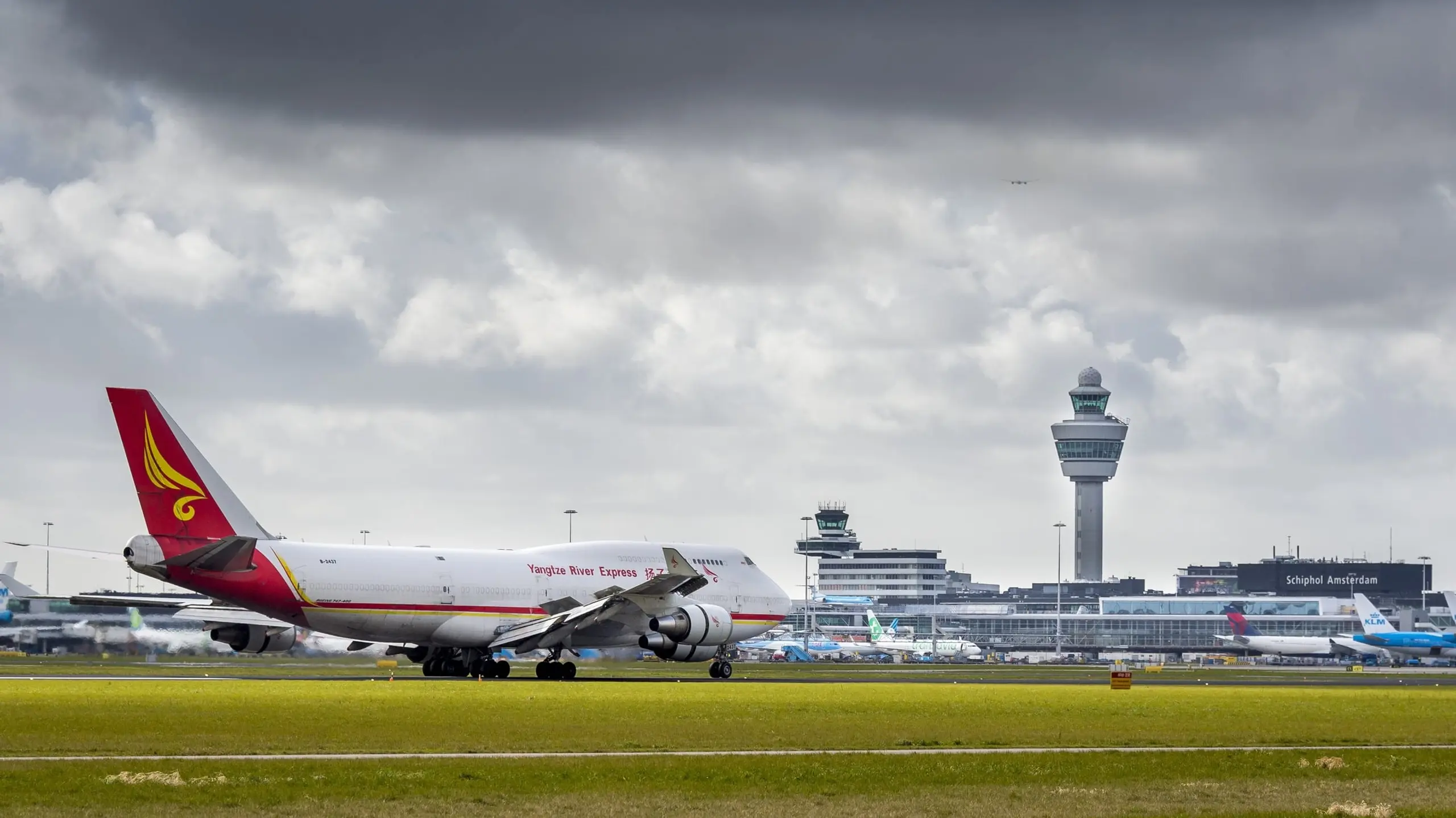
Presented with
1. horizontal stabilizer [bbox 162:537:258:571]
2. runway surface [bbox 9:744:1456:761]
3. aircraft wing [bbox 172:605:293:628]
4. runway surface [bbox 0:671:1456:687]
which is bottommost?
runway surface [bbox 0:671:1456:687]

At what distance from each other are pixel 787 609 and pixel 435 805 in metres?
64.1

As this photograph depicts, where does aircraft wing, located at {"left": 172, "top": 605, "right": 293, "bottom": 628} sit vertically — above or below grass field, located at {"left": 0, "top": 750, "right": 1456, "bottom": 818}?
above

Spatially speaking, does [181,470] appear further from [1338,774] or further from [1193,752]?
[1338,774]

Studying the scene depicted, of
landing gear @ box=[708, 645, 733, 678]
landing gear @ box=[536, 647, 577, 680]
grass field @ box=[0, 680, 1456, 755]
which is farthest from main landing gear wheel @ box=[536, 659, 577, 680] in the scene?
landing gear @ box=[708, 645, 733, 678]

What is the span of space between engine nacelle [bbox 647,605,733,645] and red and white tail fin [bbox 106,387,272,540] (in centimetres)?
1838

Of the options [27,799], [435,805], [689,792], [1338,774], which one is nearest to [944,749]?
[1338,774]

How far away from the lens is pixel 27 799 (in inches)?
941

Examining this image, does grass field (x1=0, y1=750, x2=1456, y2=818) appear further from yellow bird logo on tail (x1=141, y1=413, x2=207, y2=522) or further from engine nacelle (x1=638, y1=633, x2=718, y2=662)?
engine nacelle (x1=638, y1=633, x2=718, y2=662)

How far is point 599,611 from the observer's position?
71250 millimetres

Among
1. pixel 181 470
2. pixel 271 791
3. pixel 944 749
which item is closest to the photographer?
pixel 271 791

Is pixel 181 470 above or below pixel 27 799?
above

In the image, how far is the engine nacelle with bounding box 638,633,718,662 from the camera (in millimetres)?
73625

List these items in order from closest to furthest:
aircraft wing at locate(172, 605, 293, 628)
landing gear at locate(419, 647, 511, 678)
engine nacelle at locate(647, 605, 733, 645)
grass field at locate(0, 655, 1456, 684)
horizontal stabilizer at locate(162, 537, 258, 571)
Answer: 1. horizontal stabilizer at locate(162, 537, 258, 571)
2. engine nacelle at locate(647, 605, 733, 645)
3. aircraft wing at locate(172, 605, 293, 628)
4. landing gear at locate(419, 647, 511, 678)
5. grass field at locate(0, 655, 1456, 684)

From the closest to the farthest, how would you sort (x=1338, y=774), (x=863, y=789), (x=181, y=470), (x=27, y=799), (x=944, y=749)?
(x=27, y=799) < (x=863, y=789) < (x=1338, y=774) < (x=944, y=749) < (x=181, y=470)
